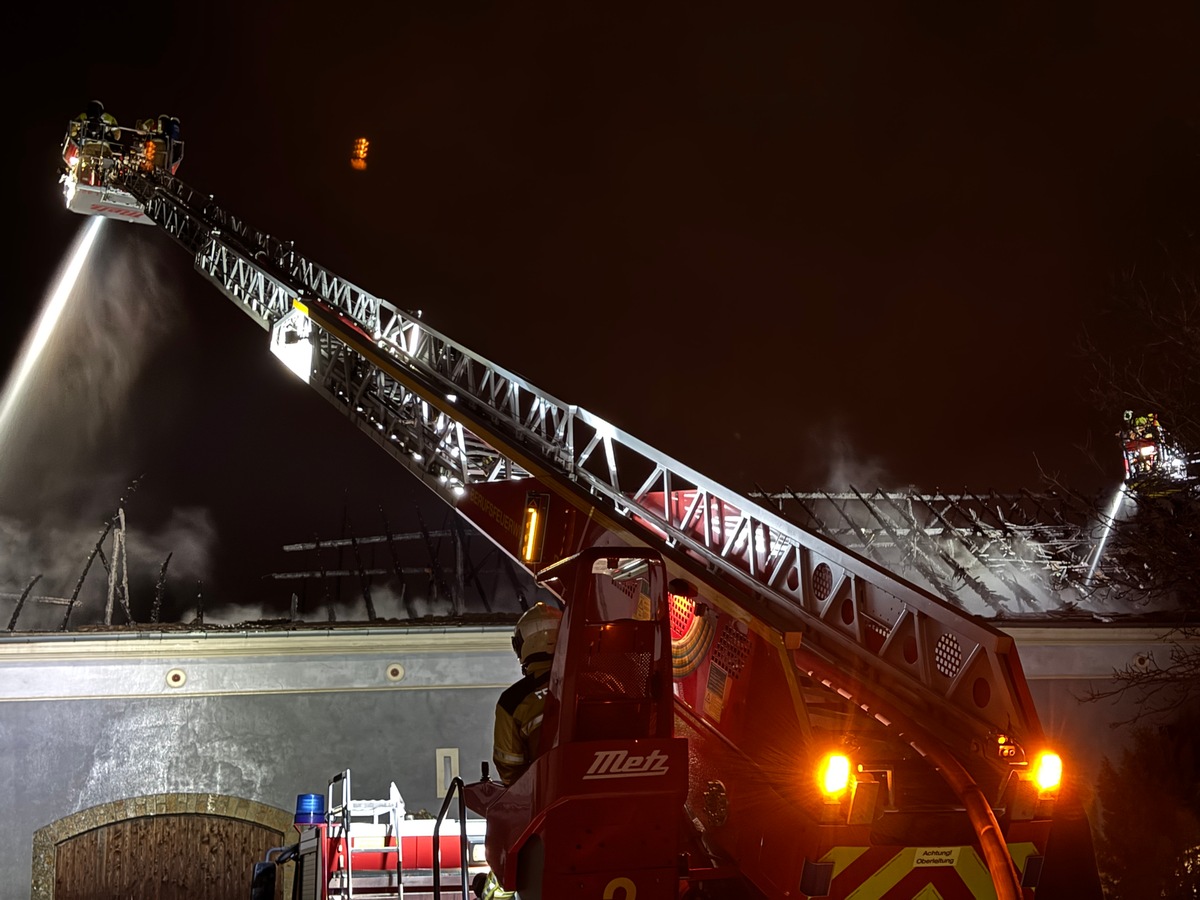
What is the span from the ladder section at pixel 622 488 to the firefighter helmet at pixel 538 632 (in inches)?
29.3

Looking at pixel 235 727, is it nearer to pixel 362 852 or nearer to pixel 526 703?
pixel 362 852

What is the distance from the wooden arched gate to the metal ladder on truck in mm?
4142

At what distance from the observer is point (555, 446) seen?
8.26 meters

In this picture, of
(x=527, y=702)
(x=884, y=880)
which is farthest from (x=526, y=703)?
(x=884, y=880)

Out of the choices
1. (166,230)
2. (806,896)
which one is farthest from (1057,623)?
(166,230)

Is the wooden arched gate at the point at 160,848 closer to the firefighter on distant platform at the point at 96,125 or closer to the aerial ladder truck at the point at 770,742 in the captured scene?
the aerial ladder truck at the point at 770,742

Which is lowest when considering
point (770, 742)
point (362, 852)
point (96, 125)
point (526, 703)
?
point (362, 852)

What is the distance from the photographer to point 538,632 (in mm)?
5070

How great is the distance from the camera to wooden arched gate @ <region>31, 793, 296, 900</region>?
1052cm

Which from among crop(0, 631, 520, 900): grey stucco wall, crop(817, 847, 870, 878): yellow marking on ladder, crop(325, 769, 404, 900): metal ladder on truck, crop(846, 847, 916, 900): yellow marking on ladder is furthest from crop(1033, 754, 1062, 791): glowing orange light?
crop(0, 631, 520, 900): grey stucco wall

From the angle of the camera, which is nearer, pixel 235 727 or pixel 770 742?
pixel 770 742

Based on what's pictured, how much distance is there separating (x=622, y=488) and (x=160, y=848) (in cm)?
742

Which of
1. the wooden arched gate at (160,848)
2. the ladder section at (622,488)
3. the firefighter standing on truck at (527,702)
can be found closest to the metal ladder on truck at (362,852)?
the firefighter standing on truck at (527,702)

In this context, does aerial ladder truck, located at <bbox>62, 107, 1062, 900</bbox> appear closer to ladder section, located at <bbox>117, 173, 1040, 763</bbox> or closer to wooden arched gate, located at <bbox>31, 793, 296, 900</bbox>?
ladder section, located at <bbox>117, 173, 1040, 763</bbox>
